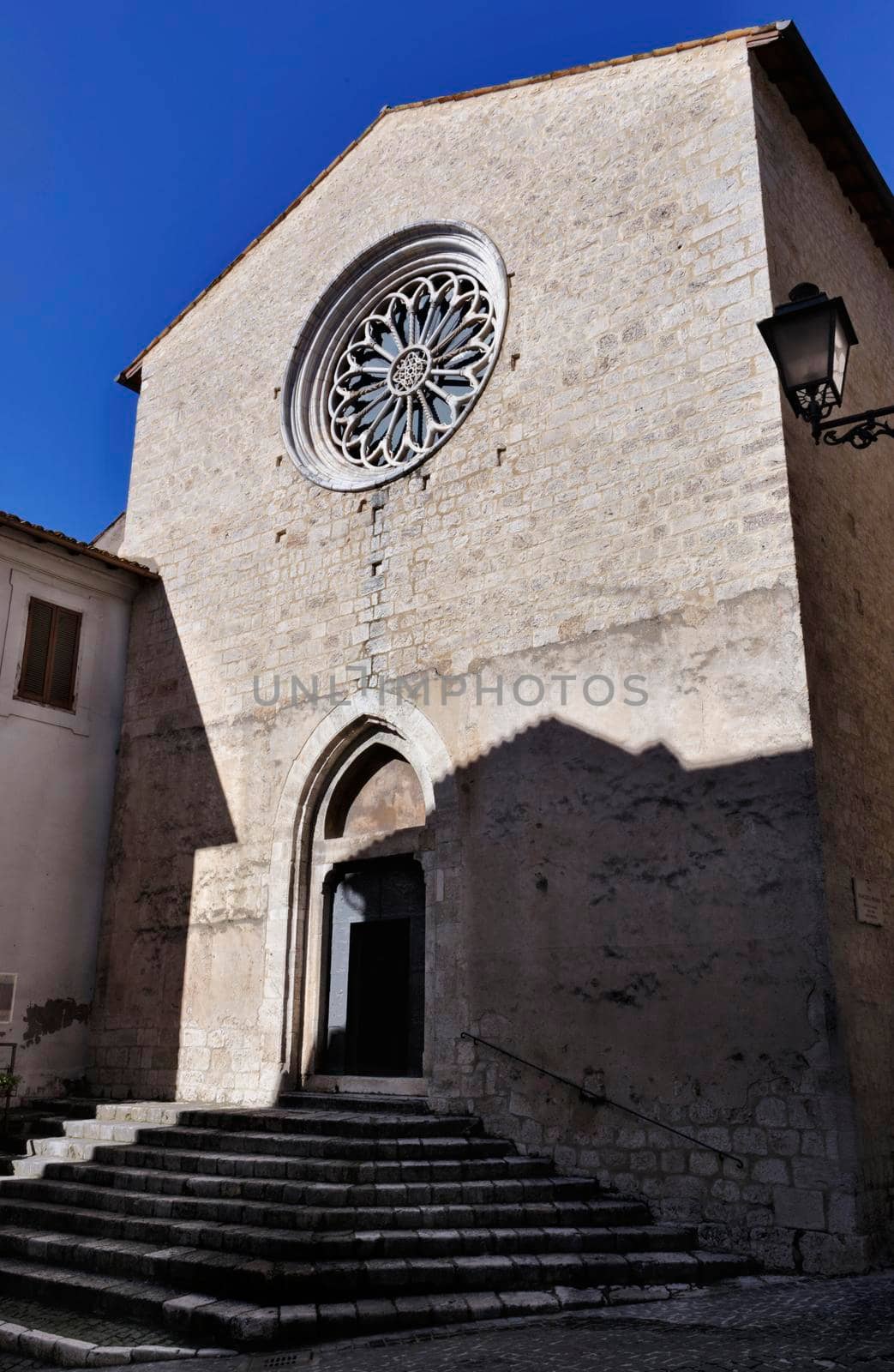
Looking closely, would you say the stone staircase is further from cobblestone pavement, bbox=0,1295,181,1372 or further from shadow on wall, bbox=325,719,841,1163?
shadow on wall, bbox=325,719,841,1163

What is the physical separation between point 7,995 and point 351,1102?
3717mm

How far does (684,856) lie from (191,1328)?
396 centimetres

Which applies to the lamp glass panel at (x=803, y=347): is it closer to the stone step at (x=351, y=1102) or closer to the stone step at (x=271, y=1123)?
the stone step at (x=271, y=1123)

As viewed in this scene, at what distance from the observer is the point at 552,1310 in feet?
17.7

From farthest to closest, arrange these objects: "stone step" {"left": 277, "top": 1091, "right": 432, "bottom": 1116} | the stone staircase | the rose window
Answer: the rose window
"stone step" {"left": 277, "top": 1091, "right": 432, "bottom": 1116}
the stone staircase

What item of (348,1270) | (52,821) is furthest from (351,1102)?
(52,821)

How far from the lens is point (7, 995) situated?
9.98m

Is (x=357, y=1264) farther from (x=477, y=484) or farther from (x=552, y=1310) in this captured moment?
(x=477, y=484)

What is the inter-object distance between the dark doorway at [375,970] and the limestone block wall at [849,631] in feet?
10.9

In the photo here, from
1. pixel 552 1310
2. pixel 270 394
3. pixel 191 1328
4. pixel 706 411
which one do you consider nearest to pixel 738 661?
pixel 706 411

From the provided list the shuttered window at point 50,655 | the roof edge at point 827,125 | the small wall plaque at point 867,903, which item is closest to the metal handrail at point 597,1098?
the small wall plaque at point 867,903

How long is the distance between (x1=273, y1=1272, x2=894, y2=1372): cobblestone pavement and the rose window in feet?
22.6

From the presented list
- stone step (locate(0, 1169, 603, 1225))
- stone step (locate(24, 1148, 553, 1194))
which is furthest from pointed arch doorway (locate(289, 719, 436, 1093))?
stone step (locate(0, 1169, 603, 1225))

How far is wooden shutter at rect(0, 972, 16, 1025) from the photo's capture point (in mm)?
9930
